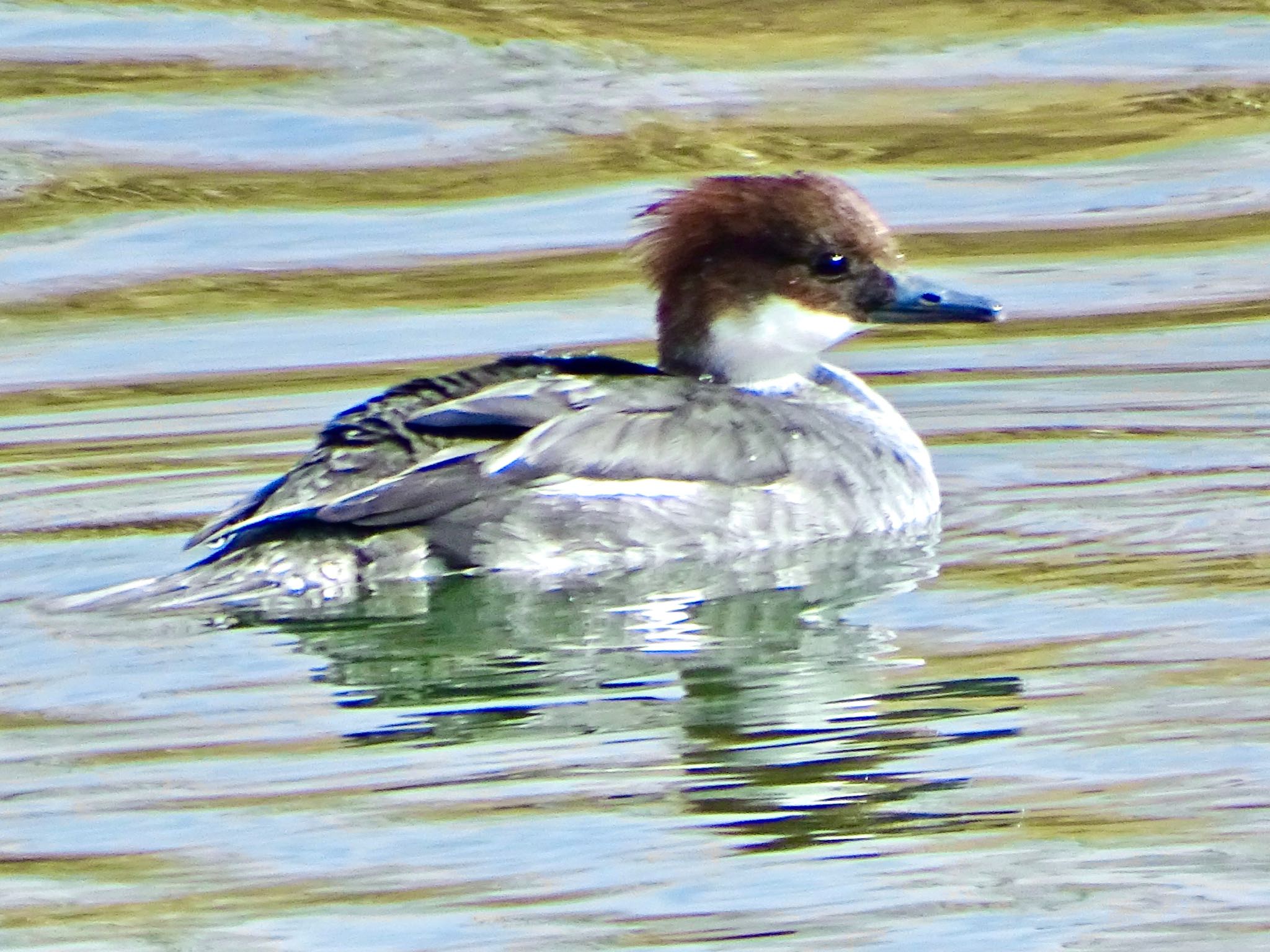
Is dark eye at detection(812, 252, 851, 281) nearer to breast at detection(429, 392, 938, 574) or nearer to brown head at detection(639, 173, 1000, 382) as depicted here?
brown head at detection(639, 173, 1000, 382)

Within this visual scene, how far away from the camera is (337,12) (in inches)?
574

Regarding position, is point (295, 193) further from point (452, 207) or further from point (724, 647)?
point (724, 647)

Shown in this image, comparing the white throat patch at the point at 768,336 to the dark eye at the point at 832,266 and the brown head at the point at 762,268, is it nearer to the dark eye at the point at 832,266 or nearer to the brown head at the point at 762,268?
the brown head at the point at 762,268

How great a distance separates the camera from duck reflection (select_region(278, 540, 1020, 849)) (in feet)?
18.2

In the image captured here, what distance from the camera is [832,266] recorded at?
8.38m

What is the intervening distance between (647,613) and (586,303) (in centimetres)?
428

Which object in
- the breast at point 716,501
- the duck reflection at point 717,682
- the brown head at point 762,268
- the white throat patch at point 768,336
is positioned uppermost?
the brown head at point 762,268

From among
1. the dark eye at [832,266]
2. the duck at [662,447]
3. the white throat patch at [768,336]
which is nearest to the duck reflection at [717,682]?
the duck at [662,447]

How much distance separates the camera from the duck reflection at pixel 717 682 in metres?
5.55

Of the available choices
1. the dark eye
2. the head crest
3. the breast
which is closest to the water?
the breast

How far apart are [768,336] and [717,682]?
7.21 ft

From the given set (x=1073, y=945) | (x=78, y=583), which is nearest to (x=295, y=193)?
(x=78, y=583)

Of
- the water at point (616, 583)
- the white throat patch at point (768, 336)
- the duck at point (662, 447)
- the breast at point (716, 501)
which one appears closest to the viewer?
the water at point (616, 583)

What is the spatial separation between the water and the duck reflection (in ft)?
0.07
